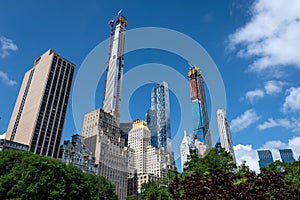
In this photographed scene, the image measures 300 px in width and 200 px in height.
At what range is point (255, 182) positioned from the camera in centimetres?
748

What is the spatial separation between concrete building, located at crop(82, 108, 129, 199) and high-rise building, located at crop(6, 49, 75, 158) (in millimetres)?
9649

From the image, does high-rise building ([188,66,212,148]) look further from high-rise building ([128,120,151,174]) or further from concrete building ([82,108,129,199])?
concrete building ([82,108,129,199])

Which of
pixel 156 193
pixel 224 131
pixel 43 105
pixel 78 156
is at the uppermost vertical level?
pixel 224 131

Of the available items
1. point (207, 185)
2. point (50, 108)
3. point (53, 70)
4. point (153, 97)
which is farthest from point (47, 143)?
point (153, 97)

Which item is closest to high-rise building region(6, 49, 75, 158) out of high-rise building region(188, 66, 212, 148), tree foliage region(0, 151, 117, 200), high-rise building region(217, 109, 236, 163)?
tree foliage region(0, 151, 117, 200)

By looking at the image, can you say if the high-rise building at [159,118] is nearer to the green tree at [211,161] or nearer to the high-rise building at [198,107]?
the high-rise building at [198,107]

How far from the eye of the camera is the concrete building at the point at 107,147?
7044cm

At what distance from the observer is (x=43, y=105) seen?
74.6 m

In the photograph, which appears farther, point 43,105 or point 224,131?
point 224,131

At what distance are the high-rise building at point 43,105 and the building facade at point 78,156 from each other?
903 centimetres

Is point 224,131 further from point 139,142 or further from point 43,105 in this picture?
point 43,105

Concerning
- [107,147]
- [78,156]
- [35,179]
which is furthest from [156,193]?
[107,147]

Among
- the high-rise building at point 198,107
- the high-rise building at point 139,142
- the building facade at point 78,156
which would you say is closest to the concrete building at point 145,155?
the high-rise building at point 139,142

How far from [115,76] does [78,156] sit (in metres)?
50.5
